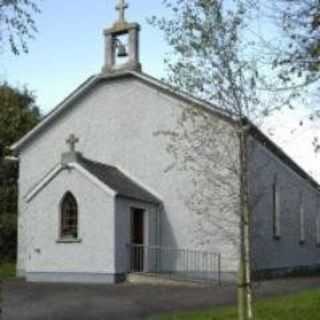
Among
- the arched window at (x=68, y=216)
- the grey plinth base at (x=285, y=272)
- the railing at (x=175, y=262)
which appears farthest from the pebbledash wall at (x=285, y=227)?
the arched window at (x=68, y=216)

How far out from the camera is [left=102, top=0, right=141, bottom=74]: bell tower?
29.0 metres

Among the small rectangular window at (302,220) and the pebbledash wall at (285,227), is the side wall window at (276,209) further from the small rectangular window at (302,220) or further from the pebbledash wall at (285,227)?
the small rectangular window at (302,220)

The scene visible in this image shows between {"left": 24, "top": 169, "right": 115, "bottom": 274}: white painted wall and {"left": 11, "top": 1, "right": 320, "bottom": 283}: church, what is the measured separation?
36mm

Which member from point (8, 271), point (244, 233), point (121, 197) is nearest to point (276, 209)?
point (121, 197)

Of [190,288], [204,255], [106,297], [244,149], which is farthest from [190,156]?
[204,255]

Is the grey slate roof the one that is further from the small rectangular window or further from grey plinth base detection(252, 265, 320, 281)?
the small rectangular window

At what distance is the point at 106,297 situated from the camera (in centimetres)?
1944

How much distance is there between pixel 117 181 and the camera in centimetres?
2662

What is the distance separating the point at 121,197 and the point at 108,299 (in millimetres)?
6952

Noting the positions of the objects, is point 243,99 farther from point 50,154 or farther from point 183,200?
point 50,154

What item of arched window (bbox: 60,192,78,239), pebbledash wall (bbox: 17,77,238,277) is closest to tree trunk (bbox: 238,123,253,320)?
pebbledash wall (bbox: 17,77,238,277)

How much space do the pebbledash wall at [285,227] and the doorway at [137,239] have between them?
4055mm

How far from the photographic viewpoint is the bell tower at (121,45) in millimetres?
29031

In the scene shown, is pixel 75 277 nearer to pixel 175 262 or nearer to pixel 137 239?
pixel 137 239
